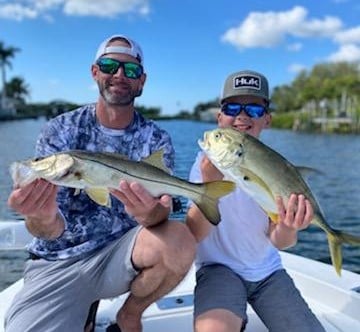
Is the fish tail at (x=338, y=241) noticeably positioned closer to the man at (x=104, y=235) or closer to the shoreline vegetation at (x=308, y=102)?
the man at (x=104, y=235)

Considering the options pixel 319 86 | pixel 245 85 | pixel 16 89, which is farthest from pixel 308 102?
pixel 245 85

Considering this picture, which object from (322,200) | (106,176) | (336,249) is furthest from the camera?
(322,200)

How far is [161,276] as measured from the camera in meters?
3.03

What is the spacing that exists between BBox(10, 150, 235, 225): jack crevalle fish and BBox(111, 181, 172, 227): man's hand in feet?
0.11

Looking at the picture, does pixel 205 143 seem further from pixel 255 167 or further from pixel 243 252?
pixel 243 252

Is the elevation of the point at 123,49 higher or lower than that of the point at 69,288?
higher

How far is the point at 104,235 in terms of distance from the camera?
319 centimetres

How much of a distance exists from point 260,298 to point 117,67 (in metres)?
1.71

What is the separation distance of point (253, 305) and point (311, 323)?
0.37 m

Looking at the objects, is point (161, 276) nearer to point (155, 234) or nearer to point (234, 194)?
point (155, 234)

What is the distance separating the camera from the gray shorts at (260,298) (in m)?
2.99

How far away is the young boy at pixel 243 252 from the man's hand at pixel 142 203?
0.23m

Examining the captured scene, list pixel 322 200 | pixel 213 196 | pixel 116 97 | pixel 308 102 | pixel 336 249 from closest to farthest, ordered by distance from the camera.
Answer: pixel 213 196 → pixel 336 249 → pixel 116 97 → pixel 322 200 → pixel 308 102

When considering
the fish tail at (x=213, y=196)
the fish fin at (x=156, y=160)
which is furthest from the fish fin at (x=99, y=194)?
the fish tail at (x=213, y=196)
